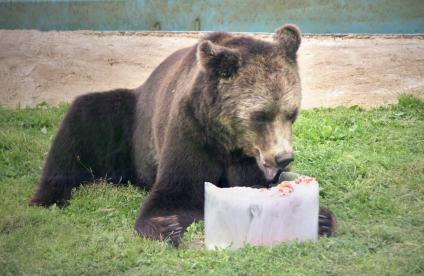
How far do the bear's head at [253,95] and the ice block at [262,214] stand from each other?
0.85 ft

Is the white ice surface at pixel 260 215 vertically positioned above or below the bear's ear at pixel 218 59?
below

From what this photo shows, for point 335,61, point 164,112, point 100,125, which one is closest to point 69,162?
point 100,125

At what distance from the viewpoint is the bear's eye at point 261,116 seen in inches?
179

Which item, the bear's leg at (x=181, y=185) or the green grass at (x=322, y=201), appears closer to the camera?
the green grass at (x=322, y=201)

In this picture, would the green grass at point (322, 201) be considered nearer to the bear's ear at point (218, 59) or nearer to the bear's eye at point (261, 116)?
the bear's eye at point (261, 116)

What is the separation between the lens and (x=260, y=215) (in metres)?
4.20

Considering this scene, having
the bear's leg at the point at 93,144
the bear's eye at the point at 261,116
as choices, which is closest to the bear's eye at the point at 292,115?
the bear's eye at the point at 261,116

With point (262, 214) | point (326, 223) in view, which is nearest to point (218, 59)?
point (262, 214)

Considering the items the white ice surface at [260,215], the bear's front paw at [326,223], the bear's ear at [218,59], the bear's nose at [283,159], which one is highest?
the bear's ear at [218,59]

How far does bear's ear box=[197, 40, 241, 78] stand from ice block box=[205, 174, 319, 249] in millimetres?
764

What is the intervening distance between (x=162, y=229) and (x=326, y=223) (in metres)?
1.03

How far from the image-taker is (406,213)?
482cm

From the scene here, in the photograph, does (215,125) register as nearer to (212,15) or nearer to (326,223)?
(326,223)

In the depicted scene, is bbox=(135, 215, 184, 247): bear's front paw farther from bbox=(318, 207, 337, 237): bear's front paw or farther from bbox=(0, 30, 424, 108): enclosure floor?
bbox=(0, 30, 424, 108): enclosure floor
